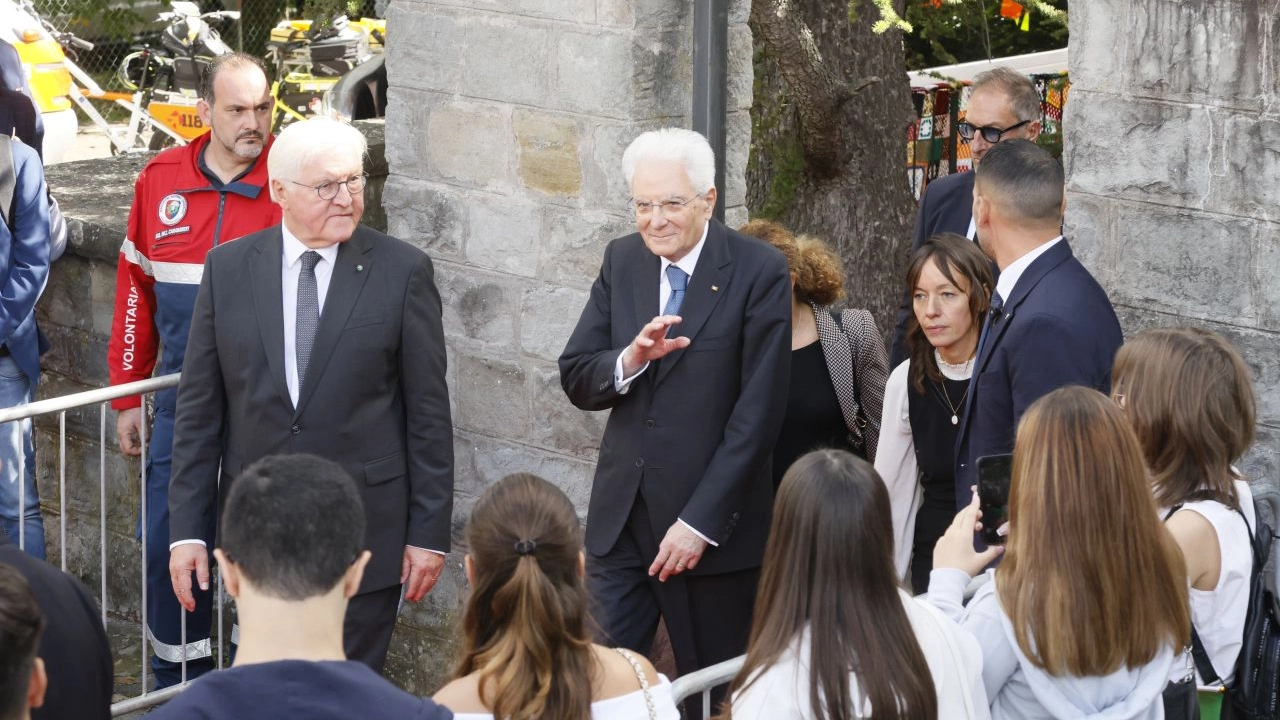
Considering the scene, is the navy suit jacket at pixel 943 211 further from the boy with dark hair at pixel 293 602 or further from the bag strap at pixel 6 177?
the boy with dark hair at pixel 293 602

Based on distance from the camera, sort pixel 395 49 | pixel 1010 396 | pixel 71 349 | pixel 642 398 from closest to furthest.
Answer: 1. pixel 1010 396
2. pixel 642 398
3. pixel 395 49
4. pixel 71 349

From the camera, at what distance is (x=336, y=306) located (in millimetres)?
4383

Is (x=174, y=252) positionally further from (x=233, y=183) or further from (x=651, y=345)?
(x=651, y=345)

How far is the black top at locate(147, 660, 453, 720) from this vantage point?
231 cm

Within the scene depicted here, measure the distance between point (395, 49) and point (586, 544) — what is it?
2.16m

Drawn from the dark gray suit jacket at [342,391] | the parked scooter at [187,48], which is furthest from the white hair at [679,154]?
the parked scooter at [187,48]

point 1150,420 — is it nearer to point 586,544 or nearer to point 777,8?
point 586,544

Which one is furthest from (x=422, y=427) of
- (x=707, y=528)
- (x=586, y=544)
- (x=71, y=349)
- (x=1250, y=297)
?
(x=71, y=349)

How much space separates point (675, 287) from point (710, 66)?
3.66 ft

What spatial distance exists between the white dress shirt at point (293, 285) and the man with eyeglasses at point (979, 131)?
2006 millimetres

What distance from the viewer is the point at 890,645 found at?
9.09 ft

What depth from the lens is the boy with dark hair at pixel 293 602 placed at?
2318mm

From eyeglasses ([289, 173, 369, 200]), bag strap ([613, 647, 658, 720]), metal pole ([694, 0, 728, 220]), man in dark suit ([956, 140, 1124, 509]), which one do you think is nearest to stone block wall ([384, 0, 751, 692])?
metal pole ([694, 0, 728, 220])

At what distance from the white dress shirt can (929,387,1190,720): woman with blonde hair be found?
2.10 meters
